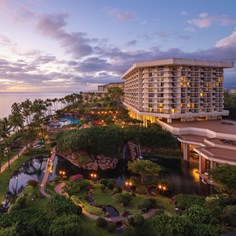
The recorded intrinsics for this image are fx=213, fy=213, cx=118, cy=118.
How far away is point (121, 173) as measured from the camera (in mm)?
40281

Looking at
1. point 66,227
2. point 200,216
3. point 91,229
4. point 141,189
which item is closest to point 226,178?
point 200,216

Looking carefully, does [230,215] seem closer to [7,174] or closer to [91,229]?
[91,229]

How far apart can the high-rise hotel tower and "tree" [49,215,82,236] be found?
48.5 meters

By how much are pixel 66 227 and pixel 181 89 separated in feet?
181

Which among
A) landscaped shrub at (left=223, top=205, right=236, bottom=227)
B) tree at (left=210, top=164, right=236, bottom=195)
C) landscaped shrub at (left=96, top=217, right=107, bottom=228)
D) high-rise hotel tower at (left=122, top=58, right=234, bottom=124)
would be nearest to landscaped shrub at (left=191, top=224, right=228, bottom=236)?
landscaped shrub at (left=223, top=205, right=236, bottom=227)

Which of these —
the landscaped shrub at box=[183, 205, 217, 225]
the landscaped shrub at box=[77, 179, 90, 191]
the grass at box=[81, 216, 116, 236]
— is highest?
the landscaped shrub at box=[183, 205, 217, 225]

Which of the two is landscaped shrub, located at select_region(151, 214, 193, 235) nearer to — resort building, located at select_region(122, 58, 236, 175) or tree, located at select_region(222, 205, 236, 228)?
tree, located at select_region(222, 205, 236, 228)

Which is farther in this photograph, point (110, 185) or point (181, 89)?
point (181, 89)

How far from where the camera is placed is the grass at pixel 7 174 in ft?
106

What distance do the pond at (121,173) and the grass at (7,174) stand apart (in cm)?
73

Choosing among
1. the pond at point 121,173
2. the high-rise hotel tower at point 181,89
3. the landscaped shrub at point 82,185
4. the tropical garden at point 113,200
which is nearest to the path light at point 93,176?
the tropical garden at point 113,200

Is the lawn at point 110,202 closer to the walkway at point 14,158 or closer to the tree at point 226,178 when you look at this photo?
the tree at point 226,178

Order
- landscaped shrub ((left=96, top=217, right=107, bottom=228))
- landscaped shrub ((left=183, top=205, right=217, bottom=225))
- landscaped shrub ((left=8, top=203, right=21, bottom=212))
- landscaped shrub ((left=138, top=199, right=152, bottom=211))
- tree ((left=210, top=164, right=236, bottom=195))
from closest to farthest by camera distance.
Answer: landscaped shrub ((left=183, top=205, right=217, bottom=225)) → landscaped shrub ((left=96, top=217, right=107, bottom=228)) → landscaped shrub ((left=8, top=203, right=21, bottom=212)) → landscaped shrub ((left=138, top=199, right=152, bottom=211)) → tree ((left=210, top=164, right=236, bottom=195))

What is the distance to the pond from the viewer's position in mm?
33094
